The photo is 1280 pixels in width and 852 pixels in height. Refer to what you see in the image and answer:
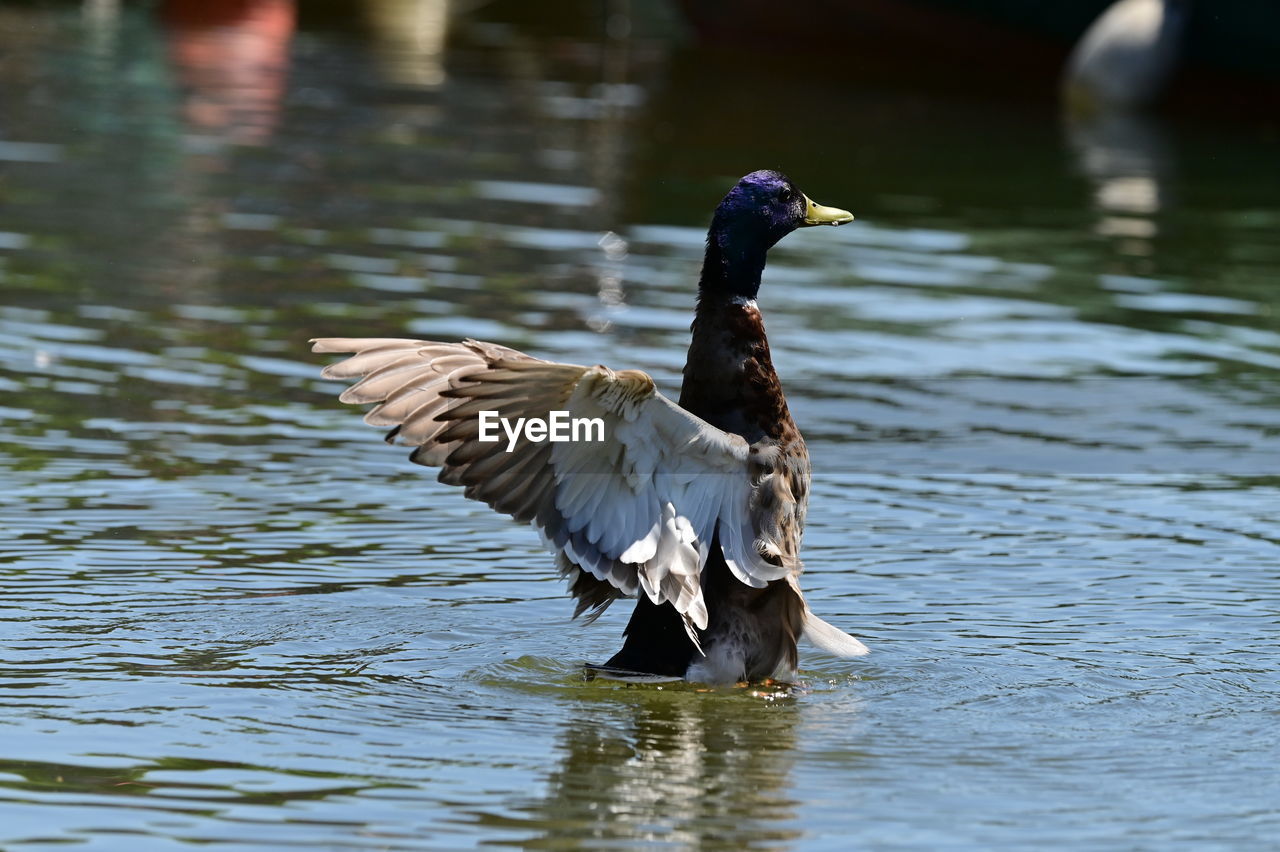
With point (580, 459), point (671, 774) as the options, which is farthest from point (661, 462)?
point (671, 774)

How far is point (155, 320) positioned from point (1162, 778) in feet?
23.9

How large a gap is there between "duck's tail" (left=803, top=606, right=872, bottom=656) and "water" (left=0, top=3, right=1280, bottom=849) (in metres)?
0.12

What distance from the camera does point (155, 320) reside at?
11.7 m

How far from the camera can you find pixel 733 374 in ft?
21.4

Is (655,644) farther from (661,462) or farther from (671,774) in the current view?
(671,774)

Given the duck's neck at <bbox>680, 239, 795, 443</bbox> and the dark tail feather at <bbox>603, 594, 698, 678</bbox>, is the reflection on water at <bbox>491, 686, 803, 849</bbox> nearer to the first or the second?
the dark tail feather at <bbox>603, 594, 698, 678</bbox>

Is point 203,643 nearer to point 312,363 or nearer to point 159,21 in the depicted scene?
point 312,363

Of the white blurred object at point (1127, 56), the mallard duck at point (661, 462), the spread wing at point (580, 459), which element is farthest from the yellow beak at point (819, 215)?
the white blurred object at point (1127, 56)

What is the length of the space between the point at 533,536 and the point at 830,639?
2.01 m

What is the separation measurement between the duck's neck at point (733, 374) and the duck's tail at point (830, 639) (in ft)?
1.85

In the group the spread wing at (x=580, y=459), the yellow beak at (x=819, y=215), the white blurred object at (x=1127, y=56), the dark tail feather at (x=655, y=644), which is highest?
the white blurred object at (x=1127, y=56)

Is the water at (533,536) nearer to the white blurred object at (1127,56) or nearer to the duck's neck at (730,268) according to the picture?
the duck's neck at (730,268)

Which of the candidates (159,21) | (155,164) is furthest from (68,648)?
(159,21)

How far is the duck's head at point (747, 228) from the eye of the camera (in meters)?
6.69
